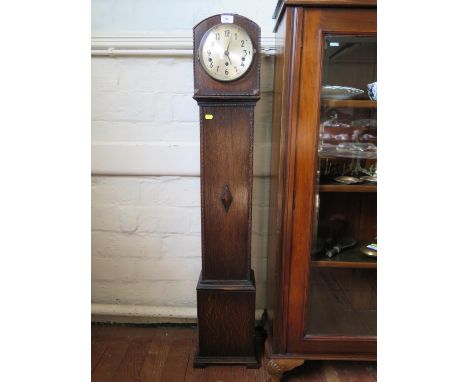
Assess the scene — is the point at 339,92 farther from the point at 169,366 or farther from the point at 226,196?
the point at 169,366

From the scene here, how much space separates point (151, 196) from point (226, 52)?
2.12ft

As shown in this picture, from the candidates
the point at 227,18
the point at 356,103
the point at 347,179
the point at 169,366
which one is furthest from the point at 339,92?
the point at 169,366

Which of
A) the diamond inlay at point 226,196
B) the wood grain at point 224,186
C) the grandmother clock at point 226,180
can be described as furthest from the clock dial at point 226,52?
the diamond inlay at point 226,196

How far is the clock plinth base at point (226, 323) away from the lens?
1.19 meters

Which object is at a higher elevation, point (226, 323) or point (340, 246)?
point (340, 246)

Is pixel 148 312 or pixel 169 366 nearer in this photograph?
pixel 169 366

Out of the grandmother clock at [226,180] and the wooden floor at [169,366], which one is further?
the wooden floor at [169,366]

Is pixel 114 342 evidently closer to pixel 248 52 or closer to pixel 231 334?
pixel 231 334

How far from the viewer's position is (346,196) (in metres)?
1.15

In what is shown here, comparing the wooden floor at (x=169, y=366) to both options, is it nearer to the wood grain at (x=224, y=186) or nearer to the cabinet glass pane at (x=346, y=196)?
the cabinet glass pane at (x=346, y=196)
